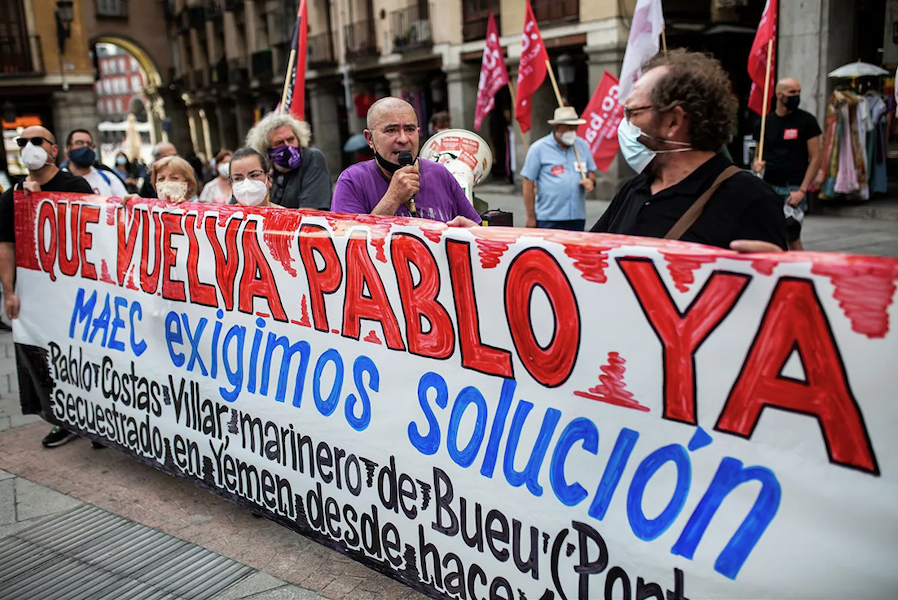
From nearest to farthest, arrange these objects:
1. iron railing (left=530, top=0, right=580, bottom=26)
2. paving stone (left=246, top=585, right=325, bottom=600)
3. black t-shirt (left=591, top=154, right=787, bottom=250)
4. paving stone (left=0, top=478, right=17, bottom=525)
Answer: black t-shirt (left=591, top=154, right=787, bottom=250) < paving stone (left=246, top=585, right=325, bottom=600) < paving stone (left=0, top=478, right=17, bottom=525) < iron railing (left=530, top=0, right=580, bottom=26)

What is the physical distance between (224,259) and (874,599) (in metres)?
2.65

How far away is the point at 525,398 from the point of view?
2.29 m

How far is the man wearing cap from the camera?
20.2ft

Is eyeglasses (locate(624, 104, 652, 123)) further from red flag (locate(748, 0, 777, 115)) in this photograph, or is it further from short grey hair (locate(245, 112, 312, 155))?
red flag (locate(748, 0, 777, 115))

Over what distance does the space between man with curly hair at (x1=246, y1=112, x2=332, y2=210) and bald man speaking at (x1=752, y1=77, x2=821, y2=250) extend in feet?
12.4

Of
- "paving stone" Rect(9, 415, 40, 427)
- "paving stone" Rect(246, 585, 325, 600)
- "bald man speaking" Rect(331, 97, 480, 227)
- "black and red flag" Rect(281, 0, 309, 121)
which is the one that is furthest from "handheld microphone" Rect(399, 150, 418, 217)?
"black and red flag" Rect(281, 0, 309, 121)

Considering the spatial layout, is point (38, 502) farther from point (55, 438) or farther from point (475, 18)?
point (475, 18)

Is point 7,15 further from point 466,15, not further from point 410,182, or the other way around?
point 410,182

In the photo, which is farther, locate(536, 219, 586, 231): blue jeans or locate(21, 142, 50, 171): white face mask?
locate(536, 219, 586, 231): blue jeans

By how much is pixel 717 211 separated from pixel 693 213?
0.07 metres

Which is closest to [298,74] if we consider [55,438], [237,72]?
[55,438]

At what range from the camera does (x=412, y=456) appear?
2600 millimetres

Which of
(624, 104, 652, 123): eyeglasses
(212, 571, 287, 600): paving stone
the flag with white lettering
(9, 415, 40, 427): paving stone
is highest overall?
the flag with white lettering

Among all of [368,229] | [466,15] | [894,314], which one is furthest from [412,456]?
[466,15]
